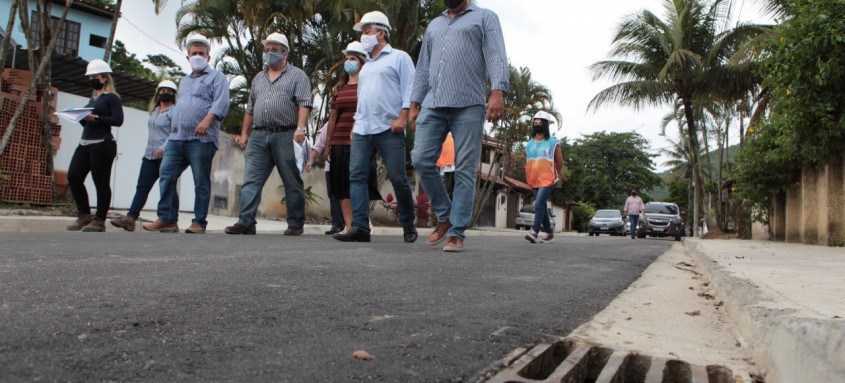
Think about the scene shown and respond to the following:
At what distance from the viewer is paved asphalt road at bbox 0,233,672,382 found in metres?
1.47

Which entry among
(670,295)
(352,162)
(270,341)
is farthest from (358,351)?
(352,162)

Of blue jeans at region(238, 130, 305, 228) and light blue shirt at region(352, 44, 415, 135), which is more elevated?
light blue shirt at region(352, 44, 415, 135)

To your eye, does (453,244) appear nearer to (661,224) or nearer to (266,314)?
(266,314)

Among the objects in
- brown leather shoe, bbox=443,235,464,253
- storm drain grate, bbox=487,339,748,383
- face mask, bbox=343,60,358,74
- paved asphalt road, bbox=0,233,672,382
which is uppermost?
face mask, bbox=343,60,358,74

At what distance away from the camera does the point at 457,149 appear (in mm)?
4848

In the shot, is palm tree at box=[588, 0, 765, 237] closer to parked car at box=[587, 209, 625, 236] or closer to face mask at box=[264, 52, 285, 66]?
parked car at box=[587, 209, 625, 236]

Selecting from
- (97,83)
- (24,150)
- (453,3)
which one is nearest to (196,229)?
(97,83)

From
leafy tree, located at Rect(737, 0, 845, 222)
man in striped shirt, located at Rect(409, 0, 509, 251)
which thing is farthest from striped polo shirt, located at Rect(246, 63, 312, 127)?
leafy tree, located at Rect(737, 0, 845, 222)

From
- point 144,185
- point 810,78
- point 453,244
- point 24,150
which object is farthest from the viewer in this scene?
point 24,150

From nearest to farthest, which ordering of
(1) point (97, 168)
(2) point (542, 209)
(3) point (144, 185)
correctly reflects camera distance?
(1) point (97, 168) → (3) point (144, 185) → (2) point (542, 209)

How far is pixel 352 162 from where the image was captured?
5.63 meters

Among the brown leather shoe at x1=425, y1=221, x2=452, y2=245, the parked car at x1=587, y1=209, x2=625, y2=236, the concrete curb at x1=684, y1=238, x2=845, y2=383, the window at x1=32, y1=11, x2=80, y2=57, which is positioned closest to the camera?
the concrete curb at x1=684, y1=238, x2=845, y2=383

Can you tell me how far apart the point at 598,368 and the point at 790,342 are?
0.51 metres

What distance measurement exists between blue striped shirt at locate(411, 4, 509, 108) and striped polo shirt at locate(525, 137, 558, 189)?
345cm
